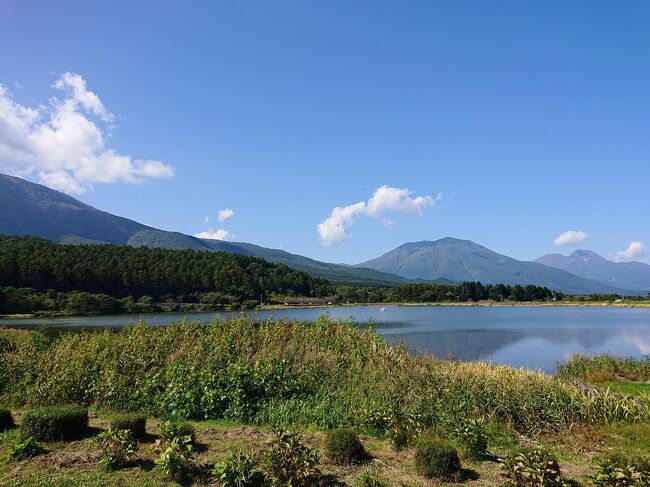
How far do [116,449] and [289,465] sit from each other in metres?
3.18

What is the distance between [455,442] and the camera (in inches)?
352

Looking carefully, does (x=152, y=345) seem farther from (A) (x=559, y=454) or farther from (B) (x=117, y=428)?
(A) (x=559, y=454)

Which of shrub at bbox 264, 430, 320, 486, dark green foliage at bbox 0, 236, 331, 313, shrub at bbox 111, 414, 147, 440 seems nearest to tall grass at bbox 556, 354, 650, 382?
shrub at bbox 264, 430, 320, 486

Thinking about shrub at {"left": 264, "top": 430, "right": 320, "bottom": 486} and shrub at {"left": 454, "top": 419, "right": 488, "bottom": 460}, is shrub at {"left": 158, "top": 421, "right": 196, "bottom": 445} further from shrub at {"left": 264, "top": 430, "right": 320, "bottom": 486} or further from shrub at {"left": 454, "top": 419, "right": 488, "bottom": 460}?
shrub at {"left": 454, "top": 419, "right": 488, "bottom": 460}

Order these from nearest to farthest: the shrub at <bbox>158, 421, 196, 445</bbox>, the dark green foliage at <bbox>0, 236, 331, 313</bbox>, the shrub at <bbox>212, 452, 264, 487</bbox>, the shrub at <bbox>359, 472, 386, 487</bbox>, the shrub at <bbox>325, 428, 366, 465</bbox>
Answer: the shrub at <bbox>212, 452, 264, 487</bbox> < the shrub at <bbox>359, 472, 386, 487</bbox> < the shrub at <bbox>158, 421, 196, 445</bbox> < the shrub at <bbox>325, 428, 366, 465</bbox> < the dark green foliage at <bbox>0, 236, 331, 313</bbox>

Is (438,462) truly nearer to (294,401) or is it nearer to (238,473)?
(238,473)

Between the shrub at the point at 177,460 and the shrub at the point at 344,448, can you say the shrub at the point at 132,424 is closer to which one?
the shrub at the point at 177,460

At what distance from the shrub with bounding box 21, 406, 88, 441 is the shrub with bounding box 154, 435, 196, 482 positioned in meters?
3.06

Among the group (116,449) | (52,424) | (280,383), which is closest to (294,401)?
(280,383)

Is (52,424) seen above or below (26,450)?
above

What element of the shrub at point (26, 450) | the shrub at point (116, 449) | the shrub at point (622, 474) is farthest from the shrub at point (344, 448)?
the shrub at point (26, 450)

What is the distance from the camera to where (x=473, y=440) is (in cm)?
829

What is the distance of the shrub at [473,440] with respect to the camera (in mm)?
8281

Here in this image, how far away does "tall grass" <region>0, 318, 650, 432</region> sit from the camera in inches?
414
